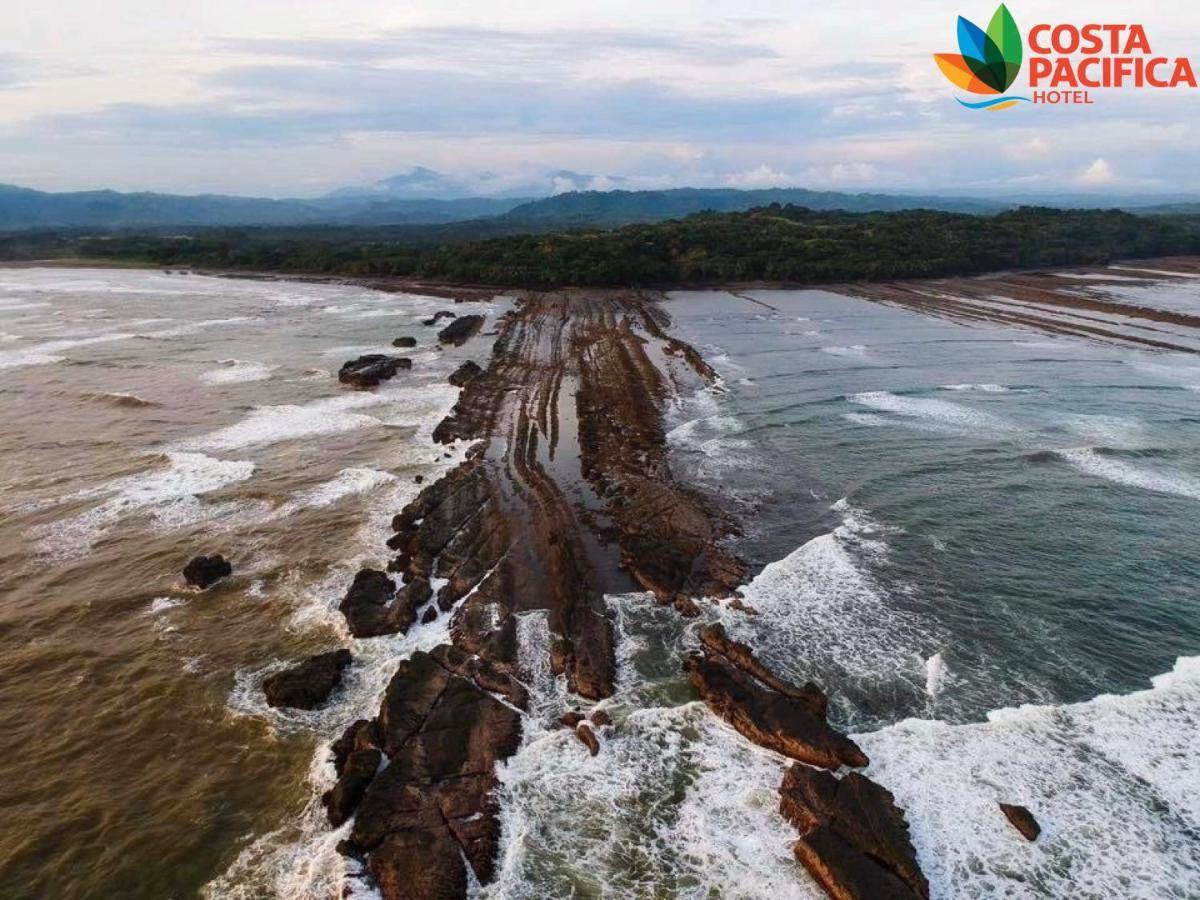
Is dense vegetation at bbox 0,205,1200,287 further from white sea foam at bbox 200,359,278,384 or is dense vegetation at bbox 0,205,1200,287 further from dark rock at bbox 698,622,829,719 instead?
dark rock at bbox 698,622,829,719

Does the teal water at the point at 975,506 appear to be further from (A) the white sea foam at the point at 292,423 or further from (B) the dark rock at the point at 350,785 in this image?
(A) the white sea foam at the point at 292,423

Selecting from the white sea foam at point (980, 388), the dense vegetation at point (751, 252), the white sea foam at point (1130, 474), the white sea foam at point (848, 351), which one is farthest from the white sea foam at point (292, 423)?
the dense vegetation at point (751, 252)

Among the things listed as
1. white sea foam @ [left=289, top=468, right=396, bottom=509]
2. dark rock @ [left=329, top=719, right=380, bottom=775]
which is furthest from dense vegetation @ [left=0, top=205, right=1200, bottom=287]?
dark rock @ [left=329, top=719, right=380, bottom=775]

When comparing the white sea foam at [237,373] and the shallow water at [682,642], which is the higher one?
the white sea foam at [237,373]

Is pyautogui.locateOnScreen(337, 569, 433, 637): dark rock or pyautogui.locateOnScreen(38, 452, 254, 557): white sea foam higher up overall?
pyautogui.locateOnScreen(38, 452, 254, 557): white sea foam

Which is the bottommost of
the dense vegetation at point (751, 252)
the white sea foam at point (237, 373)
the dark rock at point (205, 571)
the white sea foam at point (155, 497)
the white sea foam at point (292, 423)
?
the dark rock at point (205, 571)

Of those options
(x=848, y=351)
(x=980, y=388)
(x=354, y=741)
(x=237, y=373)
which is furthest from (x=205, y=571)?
(x=848, y=351)
